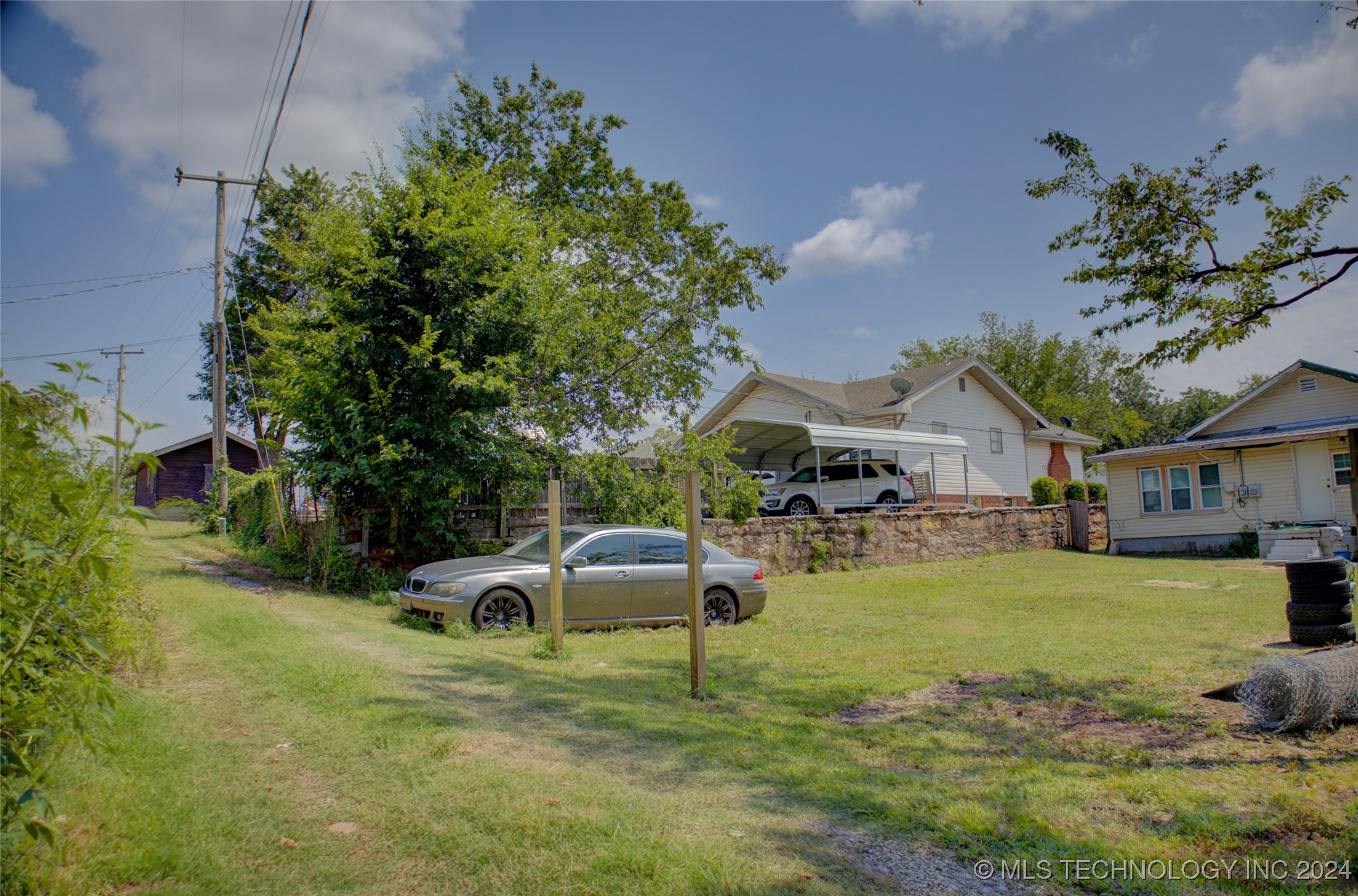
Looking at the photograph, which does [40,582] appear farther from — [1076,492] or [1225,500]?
[1076,492]

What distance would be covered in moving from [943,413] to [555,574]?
981 inches

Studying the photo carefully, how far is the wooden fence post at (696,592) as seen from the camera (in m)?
6.44

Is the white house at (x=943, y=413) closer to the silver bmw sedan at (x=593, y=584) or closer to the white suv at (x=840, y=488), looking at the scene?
the white suv at (x=840, y=488)

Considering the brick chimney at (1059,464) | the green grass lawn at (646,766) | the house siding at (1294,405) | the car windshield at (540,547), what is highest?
the house siding at (1294,405)

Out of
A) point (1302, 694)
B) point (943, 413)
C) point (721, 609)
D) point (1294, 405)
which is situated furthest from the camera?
point (943, 413)

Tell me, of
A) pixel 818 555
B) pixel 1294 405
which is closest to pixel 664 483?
pixel 818 555

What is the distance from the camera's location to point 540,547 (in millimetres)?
10328

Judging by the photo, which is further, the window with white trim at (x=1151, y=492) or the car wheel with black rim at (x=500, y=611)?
the window with white trim at (x=1151, y=492)

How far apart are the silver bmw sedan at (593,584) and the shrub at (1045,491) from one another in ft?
71.7

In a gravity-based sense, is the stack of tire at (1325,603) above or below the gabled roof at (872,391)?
below

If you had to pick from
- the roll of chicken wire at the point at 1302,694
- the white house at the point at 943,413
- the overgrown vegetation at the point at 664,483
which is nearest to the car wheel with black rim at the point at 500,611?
the overgrown vegetation at the point at 664,483

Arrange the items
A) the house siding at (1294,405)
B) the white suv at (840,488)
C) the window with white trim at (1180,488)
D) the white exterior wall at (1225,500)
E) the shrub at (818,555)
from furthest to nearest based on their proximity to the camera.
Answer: the window with white trim at (1180,488), the house siding at (1294,405), the white exterior wall at (1225,500), the white suv at (840,488), the shrub at (818,555)

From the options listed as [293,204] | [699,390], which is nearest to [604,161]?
[699,390]

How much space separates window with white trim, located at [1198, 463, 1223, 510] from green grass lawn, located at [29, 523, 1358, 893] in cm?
1710
